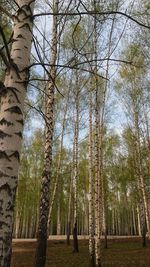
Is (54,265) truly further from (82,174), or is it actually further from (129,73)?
(82,174)

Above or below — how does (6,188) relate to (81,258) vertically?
above

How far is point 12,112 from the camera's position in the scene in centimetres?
187

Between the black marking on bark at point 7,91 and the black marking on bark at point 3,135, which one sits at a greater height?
the black marking on bark at point 7,91

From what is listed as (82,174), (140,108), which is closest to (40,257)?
(140,108)

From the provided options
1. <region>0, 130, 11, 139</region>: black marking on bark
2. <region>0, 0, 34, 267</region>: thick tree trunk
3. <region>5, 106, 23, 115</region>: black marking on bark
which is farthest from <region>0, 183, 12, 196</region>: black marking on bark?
<region>5, 106, 23, 115</region>: black marking on bark

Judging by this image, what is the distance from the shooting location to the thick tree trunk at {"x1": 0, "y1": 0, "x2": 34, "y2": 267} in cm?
169

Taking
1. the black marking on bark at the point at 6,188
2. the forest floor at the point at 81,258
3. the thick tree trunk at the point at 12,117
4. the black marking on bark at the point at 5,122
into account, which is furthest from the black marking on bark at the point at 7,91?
the forest floor at the point at 81,258

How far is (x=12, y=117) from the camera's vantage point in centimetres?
186

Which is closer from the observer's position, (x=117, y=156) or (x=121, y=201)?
→ (x=117, y=156)

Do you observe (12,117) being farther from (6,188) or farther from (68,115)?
(68,115)

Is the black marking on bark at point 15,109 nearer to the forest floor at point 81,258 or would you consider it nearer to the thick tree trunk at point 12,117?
the thick tree trunk at point 12,117

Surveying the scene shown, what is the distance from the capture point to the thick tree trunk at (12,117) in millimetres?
1688

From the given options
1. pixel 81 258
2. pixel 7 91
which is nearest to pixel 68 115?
pixel 81 258

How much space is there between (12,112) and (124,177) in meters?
22.6
